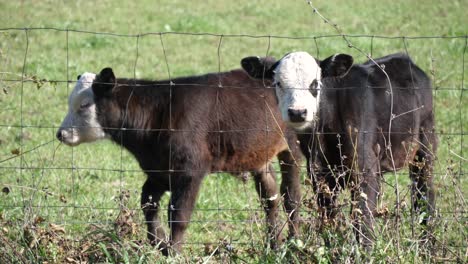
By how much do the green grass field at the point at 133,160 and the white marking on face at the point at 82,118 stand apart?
0.38 metres

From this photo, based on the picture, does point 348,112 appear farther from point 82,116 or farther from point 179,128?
point 82,116

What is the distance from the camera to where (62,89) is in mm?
11992

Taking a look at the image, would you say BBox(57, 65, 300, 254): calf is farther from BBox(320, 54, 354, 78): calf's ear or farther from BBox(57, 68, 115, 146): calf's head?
BBox(320, 54, 354, 78): calf's ear

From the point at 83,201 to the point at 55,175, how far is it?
0.75 m

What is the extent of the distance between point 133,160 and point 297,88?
377 centimetres

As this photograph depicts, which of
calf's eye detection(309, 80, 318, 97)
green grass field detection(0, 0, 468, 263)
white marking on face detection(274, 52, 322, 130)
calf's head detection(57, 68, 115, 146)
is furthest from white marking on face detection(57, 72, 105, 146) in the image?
calf's eye detection(309, 80, 318, 97)

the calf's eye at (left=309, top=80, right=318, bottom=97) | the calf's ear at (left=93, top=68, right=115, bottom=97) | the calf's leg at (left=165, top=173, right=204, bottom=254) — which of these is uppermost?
the calf's ear at (left=93, top=68, right=115, bottom=97)

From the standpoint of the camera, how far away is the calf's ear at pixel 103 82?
6841 millimetres

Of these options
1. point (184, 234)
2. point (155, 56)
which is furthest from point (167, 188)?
point (155, 56)

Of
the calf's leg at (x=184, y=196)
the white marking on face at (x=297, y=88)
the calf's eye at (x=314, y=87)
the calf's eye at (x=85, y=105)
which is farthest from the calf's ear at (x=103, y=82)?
the calf's eye at (x=314, y=87)

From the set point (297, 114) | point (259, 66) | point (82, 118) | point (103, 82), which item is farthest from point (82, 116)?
point (297, 114)

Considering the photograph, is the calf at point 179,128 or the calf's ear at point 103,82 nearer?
the calf at point 179,128

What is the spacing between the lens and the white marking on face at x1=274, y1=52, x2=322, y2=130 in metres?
5.66

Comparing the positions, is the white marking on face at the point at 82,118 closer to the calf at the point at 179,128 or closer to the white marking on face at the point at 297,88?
the calf at the point at 179,128
